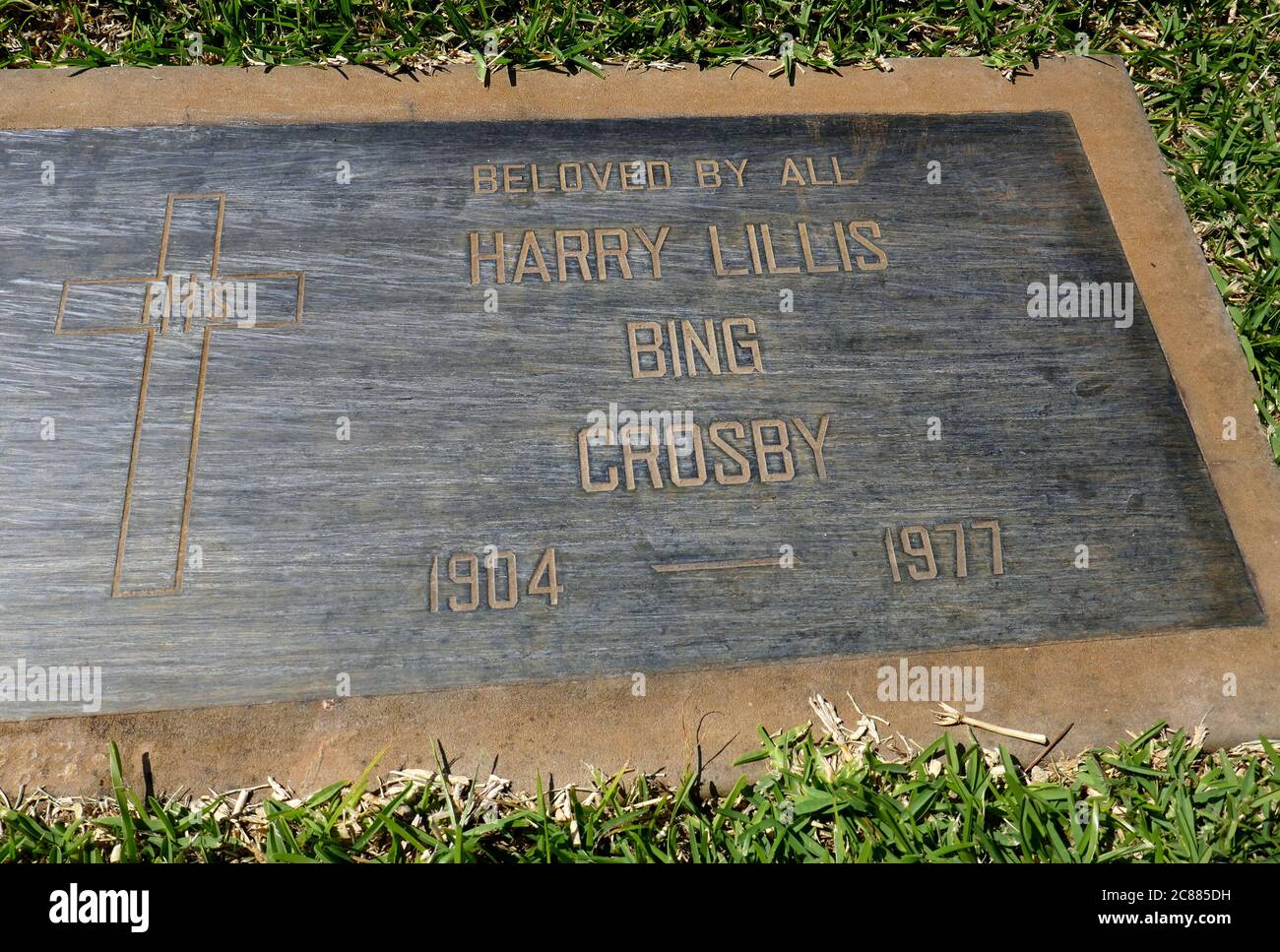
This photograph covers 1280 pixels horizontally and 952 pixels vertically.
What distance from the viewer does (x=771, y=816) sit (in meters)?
1.92

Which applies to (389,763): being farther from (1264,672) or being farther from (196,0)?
(196,0)

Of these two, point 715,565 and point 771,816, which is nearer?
point 771,816

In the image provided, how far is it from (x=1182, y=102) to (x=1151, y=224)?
0.82 metres

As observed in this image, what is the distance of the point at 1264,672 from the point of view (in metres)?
2.08

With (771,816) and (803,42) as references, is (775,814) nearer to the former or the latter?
(771,816)

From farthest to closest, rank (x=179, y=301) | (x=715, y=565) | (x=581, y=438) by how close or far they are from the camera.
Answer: (x=179, y=301) < (x=581, y=438) < (x=715, y=565)

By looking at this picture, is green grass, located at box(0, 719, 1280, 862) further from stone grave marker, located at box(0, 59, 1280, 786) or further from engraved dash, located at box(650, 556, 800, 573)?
engraved dash, located at box(650, 556, 800, 573)

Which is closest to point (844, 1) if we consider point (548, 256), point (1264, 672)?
point (548, 256)

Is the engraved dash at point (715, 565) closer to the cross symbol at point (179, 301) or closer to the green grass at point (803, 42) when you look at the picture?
the cross symbol at point (179, 301)

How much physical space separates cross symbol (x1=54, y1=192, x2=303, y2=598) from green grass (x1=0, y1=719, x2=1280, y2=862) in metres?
0.80

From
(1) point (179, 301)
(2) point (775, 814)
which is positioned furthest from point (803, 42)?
(2) point (775, 814)

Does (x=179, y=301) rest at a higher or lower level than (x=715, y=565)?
higher

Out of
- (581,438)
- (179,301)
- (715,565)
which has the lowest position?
(715,565)

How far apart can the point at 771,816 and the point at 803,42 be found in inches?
101
